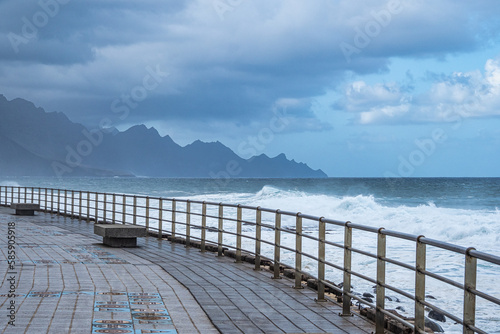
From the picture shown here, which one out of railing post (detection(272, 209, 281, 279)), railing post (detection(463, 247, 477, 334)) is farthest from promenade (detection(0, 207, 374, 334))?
railing post (detection(463, 247, 477, 334))

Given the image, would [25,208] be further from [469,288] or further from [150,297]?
[469,288]

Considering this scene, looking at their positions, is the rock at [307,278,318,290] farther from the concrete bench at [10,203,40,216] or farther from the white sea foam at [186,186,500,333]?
the concrete bench at [10,203,40,216]

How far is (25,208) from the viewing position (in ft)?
84.1

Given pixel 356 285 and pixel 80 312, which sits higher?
pixel 80 312

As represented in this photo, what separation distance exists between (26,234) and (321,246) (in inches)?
437

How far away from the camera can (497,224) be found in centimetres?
4181

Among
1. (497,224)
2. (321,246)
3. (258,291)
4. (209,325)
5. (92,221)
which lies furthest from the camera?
(497,224)

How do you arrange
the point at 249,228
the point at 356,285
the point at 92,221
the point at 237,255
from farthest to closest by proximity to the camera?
the point at 249,228 < the point at 92,221 < the point at 356,285 < the point at 237,255

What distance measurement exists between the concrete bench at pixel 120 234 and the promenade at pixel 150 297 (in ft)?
4.15

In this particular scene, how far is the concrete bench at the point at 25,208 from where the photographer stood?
25578 millimetres

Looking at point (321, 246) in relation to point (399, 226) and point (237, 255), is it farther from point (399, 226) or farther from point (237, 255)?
point (399, 226)

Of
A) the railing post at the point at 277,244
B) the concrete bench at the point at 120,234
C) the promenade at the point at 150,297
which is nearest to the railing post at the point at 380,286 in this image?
the promenade at the point at 150,297

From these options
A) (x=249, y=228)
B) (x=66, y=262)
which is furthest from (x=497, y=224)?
(x=66, y=262)

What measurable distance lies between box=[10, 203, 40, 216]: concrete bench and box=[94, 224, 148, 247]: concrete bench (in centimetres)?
1149
